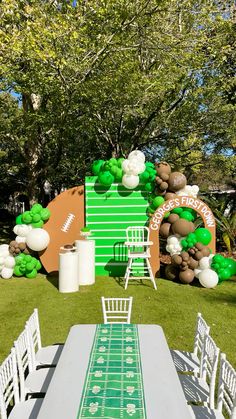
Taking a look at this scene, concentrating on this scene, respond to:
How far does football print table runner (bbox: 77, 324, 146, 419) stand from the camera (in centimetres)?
200

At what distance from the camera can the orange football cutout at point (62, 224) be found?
8125 millimetres

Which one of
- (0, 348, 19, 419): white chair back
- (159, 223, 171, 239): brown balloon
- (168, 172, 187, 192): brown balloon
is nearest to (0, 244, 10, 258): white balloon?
(159, 223, 171, 239): brown balloon

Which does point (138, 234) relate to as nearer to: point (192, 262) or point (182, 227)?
point (182, 227)

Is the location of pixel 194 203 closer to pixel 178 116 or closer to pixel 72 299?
pixel 72 299

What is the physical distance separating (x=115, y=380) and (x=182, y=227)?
17.7 feet

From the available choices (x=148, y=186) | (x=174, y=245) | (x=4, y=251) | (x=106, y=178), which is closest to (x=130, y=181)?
(x=148, y=186)

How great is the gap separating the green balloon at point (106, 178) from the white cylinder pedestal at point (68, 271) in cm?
194

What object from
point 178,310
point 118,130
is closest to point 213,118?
point 118,130

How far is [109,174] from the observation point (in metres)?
7.89

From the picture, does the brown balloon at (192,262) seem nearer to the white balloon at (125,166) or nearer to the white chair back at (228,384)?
the white balloon at (125,166)

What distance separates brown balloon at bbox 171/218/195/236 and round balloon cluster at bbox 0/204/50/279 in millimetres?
3066

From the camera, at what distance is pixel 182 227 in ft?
24.4

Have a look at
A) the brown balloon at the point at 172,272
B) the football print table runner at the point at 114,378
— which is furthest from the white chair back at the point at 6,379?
the brown balloon at the point at 172,272

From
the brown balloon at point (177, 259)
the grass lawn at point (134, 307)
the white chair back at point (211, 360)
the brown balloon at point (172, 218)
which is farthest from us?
the brown balloon at point (172, 218)
